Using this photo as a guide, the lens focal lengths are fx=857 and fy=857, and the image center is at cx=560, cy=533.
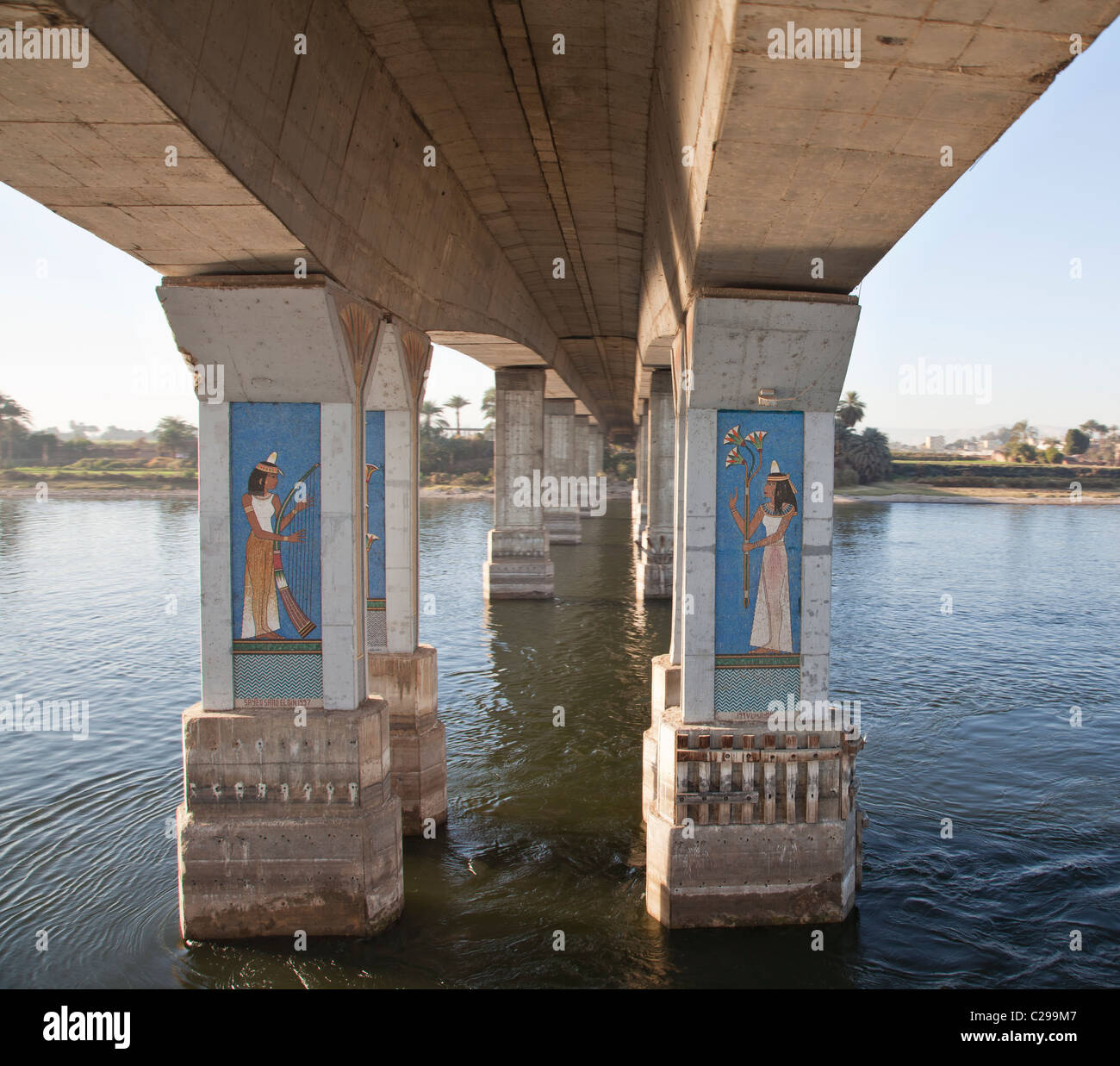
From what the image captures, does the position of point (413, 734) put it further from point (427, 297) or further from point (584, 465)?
point (584, 465)

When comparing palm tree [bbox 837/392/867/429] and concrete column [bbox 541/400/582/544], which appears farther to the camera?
palm tree [bbox 837/392/867/429]

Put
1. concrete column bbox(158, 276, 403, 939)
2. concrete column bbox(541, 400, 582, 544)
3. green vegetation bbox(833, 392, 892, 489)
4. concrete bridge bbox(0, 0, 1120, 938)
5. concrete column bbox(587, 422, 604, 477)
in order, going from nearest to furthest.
→ concrete bridge bbox(0, 0, 1120, 938) → concrete column bbox(158, 276, 403, 939) → concrete column bbox(541, 400, 582, 544) → concrete column bbox(587, 422, 604, 477) → green vegetation bbox(833, 392, 892, 489)

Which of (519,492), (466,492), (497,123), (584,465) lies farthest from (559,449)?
(466,492)

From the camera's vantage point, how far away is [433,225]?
1151 cm

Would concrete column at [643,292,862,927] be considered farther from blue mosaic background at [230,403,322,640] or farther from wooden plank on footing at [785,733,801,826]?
blue mosaic background at [230,403,322,640]

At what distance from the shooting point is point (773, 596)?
391 inches

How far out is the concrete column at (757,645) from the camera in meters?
9.43

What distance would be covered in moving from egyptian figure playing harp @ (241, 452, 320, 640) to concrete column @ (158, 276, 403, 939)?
1 centimetres

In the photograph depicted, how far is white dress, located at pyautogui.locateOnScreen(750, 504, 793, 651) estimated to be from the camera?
991 cm

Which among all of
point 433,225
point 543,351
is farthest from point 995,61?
point 543,351

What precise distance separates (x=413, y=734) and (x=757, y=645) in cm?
491

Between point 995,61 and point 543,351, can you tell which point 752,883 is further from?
point 543,351

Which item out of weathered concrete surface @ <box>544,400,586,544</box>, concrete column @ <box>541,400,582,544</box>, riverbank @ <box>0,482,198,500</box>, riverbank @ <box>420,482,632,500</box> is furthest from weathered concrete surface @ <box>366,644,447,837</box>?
riverbank @ <box>0,482,198,500</box>

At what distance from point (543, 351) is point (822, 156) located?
57.2ft
